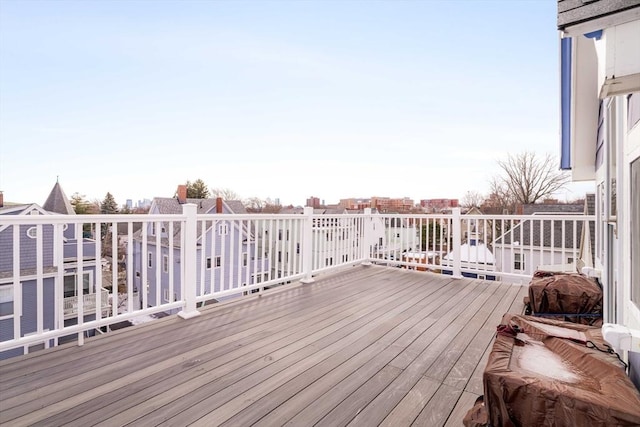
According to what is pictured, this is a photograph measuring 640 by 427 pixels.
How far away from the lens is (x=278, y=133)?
57.3 ft

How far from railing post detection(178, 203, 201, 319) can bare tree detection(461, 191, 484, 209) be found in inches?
778

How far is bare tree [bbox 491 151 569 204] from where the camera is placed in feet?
58.3

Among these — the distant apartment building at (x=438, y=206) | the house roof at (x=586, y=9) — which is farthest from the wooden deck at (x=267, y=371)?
the distant apartment building at (x=438, y=206)

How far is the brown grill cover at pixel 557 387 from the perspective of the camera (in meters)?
1.01

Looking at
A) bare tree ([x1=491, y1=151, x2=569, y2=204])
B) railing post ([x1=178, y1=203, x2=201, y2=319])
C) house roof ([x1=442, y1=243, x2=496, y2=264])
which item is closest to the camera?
railing post ([x1=178, y1=203, x2=201, y2=319])

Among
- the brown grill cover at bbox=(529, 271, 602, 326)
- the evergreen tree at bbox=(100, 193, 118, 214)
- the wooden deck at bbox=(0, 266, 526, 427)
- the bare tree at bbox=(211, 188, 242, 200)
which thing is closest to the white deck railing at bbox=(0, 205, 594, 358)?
the wooden deck at bbox=(0, 266, 526, 427)

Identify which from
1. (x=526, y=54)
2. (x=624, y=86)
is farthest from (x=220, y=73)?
(x=624, y=86)

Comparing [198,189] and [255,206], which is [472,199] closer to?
[255,206]

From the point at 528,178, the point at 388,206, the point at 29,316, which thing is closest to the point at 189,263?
the point at 29,316

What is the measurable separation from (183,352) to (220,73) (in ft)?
37.9

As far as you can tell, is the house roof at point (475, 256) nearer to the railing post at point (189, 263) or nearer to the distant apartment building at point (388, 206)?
the distant apartment building at point (388, 206)

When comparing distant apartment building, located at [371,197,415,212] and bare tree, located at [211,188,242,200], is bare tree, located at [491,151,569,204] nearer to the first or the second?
distant apartment building, located at [371,197,415,212]

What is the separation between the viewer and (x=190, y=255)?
298 cm

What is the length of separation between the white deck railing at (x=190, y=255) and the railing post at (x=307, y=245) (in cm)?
1
